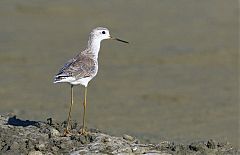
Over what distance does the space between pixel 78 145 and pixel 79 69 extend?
3.12 feet

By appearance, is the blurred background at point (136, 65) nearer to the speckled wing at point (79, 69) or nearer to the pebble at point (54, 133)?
A: the speckled wing at point (79, 69)

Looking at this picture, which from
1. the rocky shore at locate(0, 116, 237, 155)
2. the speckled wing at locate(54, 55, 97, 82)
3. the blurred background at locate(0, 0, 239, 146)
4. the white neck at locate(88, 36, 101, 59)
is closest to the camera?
the rocky shore at locate(0, 116, 237, 155)

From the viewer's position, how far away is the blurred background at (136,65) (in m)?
14.4

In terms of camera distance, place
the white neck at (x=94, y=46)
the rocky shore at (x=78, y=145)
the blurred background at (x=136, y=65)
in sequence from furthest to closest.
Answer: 1. the blurred background at (x=136, y=65)
2. the white neck at (x=94, y=46)
3. the rocky shore at (x=78, y=145)

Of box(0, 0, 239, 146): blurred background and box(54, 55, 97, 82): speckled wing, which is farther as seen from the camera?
box(0, 0, 239, 146): blurred background

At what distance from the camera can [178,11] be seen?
23.8 m

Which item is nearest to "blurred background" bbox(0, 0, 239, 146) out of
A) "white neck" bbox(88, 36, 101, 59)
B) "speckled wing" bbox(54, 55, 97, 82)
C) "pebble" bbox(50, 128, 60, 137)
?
"white neck" bbox(88, 36, 101, 59)

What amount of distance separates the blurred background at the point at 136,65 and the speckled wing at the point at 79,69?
3.15 meters

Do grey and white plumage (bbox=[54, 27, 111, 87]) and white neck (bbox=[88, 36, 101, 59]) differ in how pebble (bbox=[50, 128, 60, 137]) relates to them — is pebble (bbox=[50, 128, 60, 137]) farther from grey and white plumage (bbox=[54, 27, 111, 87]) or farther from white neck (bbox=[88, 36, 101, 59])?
white neck (bbox=[88, 36, 101, 59])

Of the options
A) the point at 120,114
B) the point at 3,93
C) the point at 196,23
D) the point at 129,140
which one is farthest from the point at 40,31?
the point at 129,140

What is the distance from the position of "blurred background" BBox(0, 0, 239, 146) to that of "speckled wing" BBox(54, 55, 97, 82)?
315 cm

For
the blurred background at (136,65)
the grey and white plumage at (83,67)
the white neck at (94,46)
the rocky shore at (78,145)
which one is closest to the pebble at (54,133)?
the rocky shore at (78,145)

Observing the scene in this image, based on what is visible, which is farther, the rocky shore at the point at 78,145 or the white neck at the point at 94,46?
the white neck at the point at 94,46

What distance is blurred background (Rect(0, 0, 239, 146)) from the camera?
14367mm
